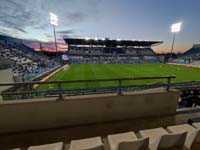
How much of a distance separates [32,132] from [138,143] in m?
2.18

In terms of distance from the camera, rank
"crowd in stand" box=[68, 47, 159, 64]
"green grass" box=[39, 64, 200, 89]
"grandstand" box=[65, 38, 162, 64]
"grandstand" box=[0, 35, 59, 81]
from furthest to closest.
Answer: "crowd in stand" box=[68, 47, 159, 64] → "grandstand" box=[65, 38, 162, 64] → "grandstand" box=[0, 35, 59, 81] → "green grass" box=[39, 64, 200, 89]

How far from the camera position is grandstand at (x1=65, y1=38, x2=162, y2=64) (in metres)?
46.7

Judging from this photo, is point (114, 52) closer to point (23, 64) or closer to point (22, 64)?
point (23, 64)

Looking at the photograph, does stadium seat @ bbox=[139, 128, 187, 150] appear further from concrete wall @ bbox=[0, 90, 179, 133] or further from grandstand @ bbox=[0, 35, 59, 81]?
grandstand @ bbox=[0, 35, 59, 81]

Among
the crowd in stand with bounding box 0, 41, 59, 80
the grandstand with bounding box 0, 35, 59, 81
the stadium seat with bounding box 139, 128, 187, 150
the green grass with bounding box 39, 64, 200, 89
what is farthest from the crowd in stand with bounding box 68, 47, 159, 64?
the stadium seat with bounding box 139, 128, 187, 150

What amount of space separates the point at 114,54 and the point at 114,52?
1155 millimetres

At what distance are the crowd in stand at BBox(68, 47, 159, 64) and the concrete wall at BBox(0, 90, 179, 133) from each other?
140 feet

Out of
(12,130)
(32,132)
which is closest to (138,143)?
(32,132)

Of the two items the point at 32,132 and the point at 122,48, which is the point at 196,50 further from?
the point at 32,132

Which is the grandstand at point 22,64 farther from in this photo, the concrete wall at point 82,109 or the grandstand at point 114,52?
the grandstand at point 114,52

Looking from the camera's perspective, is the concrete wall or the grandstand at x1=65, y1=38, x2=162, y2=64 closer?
the concrete wall

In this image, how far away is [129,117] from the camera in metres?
3.51

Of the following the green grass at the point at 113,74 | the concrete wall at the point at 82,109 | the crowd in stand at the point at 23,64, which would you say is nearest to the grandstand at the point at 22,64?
the crowd in stand at the point at 23,64

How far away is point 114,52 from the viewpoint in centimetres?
5197
